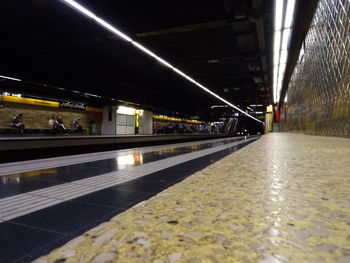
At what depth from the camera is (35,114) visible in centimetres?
1561

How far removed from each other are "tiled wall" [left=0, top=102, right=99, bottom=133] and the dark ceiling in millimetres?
1716

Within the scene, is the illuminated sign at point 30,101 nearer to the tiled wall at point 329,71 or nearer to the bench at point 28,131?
the bench at point 28,131

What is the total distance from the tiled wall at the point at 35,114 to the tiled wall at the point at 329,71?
56.8ft

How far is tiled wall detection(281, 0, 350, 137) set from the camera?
697 cm

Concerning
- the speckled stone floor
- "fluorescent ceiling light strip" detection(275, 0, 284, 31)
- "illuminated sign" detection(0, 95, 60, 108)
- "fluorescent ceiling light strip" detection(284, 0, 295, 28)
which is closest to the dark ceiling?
"fluorescent ceiling light strip" detection(275, 0, 284, 31)

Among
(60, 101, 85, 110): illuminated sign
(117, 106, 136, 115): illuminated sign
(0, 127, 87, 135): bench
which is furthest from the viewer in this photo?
(117, 106, 136, 115): illuminated sign

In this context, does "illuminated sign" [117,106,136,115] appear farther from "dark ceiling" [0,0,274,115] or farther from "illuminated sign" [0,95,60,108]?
"illuminated sign" [0,95,60,108]

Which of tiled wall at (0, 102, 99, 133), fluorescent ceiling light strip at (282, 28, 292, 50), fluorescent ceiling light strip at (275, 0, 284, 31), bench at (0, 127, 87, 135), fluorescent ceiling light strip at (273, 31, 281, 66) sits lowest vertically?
bench at (0, 127, 87, 135)

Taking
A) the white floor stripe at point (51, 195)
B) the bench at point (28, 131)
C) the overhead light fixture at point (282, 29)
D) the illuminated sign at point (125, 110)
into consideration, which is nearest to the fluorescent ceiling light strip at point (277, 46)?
the overhead light fixture at point (282, 29)

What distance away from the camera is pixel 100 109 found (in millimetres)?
21375

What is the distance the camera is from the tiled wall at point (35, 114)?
45.2 ft

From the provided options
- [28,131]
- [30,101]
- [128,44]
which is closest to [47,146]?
[128,44]

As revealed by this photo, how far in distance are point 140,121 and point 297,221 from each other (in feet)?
80.9

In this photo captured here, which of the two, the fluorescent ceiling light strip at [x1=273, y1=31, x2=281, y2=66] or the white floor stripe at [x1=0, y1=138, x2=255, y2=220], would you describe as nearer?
the white floor stripe at [x1=0, y1=138, x2=255, y2=220]
